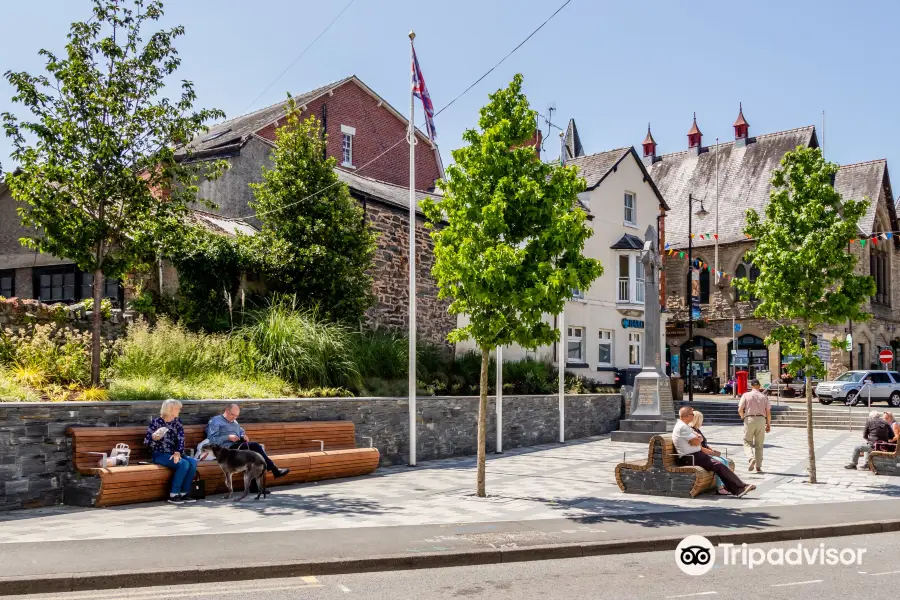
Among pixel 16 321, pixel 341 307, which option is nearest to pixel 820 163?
pixel 341 307

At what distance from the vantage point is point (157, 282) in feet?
59.4

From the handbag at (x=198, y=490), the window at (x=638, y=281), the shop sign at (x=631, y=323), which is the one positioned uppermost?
the window at (x=638, y=281)

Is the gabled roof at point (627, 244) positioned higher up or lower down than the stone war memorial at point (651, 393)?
higher up

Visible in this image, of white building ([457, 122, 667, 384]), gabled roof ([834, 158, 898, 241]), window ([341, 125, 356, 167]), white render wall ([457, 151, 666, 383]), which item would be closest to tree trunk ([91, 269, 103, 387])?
window ([341, 125, 356, 167])

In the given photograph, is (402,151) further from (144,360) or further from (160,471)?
(160,471)

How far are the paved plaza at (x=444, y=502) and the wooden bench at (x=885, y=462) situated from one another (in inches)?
14.0

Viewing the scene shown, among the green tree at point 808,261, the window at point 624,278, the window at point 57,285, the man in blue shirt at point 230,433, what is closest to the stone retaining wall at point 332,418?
the man in blue shirt at point 230,433

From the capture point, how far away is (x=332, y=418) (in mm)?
15227

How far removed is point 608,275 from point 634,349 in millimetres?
3594

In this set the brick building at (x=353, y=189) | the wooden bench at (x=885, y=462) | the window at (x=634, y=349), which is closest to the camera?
the wooden bench at (x=885, y=462)

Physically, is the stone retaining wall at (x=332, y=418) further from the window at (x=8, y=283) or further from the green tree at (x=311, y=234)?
the window at (x=8, y=283)

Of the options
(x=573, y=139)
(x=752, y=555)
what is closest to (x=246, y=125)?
(x=752, y=555)

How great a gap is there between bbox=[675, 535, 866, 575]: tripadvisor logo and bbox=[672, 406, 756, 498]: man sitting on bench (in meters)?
3.20

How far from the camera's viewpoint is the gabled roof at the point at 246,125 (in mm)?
25403
